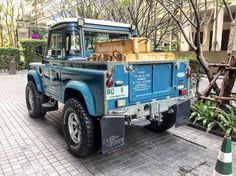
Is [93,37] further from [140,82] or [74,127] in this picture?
[74,127]

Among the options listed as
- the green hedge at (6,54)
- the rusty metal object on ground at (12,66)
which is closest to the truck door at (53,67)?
the rusty metal object on ground at (12,66)

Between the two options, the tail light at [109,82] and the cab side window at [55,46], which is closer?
the tail light at [109,82]

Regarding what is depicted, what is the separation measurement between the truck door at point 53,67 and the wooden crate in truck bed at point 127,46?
0.95 meters

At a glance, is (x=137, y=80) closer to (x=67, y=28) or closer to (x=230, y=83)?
(x=67, y=28)

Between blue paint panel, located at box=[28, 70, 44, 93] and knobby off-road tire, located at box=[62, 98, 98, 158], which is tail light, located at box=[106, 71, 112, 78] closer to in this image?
knobby off-road tire, located at box=[62, 98, 98, 158]

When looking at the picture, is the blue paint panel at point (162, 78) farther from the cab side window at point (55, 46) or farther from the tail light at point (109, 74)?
the cab side window at point (55, 46)

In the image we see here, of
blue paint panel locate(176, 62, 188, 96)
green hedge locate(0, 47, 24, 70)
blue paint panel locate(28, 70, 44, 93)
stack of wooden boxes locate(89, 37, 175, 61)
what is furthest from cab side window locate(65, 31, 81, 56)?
green hedge locate(0, 47, 24, 70)

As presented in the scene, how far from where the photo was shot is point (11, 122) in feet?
18.1

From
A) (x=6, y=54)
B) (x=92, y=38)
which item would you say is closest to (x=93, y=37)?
(x=92, y=38)

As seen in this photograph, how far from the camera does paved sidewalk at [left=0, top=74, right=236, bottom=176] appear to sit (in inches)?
132

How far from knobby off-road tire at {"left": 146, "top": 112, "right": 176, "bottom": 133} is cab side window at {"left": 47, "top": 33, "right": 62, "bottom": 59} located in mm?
2482

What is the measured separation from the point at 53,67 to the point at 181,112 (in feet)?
8.72

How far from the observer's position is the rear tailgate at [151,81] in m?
3.42

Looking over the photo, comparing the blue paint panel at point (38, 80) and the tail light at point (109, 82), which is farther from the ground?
the tail light at point (109, 82)
